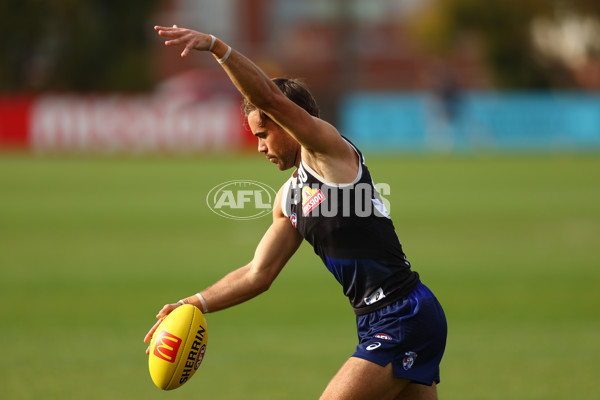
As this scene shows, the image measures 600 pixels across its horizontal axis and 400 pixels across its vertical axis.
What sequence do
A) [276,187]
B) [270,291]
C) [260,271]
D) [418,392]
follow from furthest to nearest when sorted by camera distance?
Result: [276,187] → [270,291] → [260,271] → [418,392]

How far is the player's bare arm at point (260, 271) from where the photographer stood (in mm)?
5926

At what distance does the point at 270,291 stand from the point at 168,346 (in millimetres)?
7280

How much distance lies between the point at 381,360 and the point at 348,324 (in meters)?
5.45

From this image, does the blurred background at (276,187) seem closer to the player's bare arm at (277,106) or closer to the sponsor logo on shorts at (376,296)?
the sponsor logo on shorts at (376,296)

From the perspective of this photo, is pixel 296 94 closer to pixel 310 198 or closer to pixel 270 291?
pixel 310 198

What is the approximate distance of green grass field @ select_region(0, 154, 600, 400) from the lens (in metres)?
8.48

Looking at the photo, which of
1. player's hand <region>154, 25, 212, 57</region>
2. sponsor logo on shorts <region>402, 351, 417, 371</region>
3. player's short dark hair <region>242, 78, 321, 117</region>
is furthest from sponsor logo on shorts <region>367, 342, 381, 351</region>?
player's hand <region>154, 25, 212, 57</region>

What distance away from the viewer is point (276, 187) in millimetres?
19516

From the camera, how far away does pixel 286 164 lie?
5555mm

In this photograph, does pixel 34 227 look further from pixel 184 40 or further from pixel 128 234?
pixel 184 40

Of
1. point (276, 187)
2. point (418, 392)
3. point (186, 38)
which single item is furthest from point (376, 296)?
point (276, 187)

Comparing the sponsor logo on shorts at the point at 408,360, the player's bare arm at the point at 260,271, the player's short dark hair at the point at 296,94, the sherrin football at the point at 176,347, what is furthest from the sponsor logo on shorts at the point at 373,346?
the player's short dark hair at the point at 296,94

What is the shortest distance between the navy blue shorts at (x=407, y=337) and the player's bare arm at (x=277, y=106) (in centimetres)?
81

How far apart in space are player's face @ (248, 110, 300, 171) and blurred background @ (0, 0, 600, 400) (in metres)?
2.94
